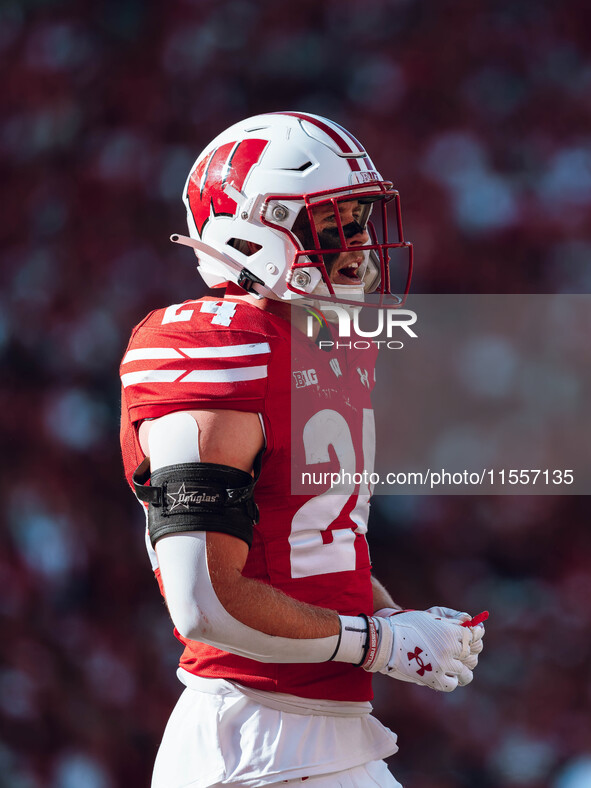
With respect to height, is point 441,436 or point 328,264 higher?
point 328,264

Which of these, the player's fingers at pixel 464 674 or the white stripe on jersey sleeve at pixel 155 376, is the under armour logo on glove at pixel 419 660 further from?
the white stripe on jersey sleeve at pixel 155 376

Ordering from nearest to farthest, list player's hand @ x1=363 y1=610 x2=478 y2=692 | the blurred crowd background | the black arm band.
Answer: the black arm band < player's hand @ x1=363 y1=610 x2=478 y2=692 < the blurred crowd background

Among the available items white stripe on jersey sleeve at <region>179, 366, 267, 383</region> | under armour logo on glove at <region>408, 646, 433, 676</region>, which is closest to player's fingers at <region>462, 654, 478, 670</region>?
under armour logo on glove at <region>408, 646, 433, 676</region>

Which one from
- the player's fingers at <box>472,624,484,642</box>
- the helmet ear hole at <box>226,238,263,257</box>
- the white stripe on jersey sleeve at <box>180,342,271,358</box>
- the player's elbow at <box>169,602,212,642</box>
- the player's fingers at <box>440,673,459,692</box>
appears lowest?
the player's fingers at <box>440,673,459,692</box>

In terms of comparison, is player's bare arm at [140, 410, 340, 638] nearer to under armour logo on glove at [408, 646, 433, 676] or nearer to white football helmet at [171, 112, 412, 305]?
under armour logo on glove at [408, 646, 433, 676]

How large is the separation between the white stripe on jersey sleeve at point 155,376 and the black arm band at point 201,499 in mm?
116

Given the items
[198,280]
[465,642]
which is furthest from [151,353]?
[198,280]

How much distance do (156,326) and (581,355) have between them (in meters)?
1.42

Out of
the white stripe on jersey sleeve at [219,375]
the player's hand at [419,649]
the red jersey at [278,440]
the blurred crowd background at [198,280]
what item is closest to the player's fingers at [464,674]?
the player's hand at [419,649]

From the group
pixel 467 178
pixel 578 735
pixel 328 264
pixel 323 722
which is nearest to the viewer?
pixel 323 722

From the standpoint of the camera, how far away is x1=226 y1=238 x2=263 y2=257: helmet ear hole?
1.55 metres

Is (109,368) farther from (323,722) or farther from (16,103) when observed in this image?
(323,722)

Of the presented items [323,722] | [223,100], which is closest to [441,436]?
[223,100]

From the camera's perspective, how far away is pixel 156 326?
140 centimetres
